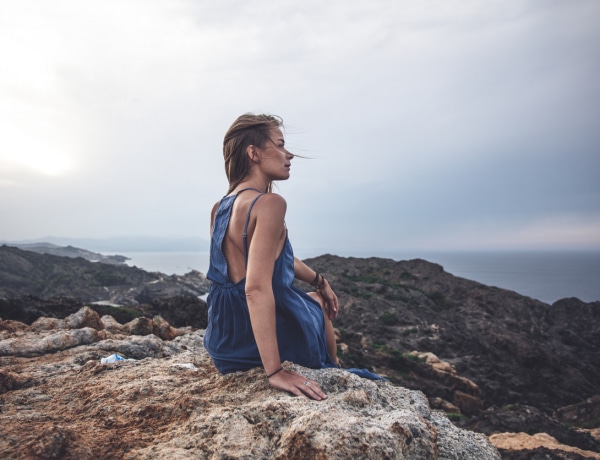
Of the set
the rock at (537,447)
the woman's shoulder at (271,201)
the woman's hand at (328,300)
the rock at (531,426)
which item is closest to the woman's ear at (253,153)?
the woman's shoulder at (271,201)

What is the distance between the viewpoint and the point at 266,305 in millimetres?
2098

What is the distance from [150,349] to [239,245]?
109 inches

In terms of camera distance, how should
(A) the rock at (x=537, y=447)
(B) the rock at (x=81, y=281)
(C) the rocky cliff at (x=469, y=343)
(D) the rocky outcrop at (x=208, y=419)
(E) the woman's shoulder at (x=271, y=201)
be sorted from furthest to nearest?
(B) the rock at (x=81, y=281), (C) the rocky cliff at (x=469, y=343), (A) the rock at (x=537, y=447), (E) the woman's shoulder at (x=271, y=201), (D) the rocky outcrop at (x=208, y=419)

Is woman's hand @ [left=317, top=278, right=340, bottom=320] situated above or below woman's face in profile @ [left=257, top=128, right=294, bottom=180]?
below

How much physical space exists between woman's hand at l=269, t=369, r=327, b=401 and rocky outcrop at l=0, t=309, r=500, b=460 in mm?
47

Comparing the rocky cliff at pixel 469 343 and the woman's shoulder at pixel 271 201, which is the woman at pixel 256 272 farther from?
the rocky cliff at pixel 469 343

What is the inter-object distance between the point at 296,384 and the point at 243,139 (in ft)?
5.07

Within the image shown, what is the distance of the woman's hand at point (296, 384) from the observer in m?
1.99

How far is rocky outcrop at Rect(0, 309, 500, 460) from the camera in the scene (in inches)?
60.9

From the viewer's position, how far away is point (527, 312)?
69.6 ft

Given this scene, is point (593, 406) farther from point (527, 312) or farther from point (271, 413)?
point (271, 413)

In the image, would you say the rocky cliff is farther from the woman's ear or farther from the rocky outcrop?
the woman's ear

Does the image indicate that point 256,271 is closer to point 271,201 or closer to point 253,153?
point 271,201

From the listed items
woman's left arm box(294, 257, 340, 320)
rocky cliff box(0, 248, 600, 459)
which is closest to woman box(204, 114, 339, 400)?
woman's left arm box(294, 257, 340, 320)
